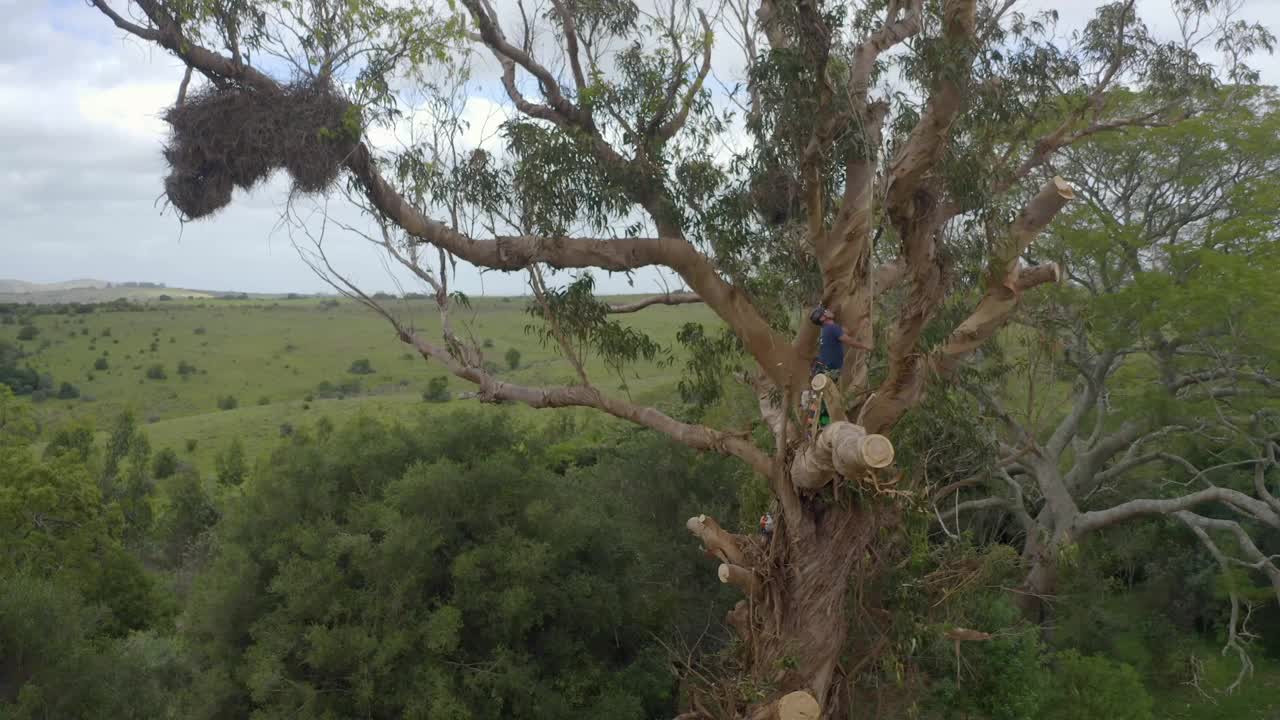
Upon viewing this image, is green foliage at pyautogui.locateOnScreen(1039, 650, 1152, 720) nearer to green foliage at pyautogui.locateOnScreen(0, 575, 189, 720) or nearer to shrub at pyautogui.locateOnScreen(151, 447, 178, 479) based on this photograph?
green foliage at pyautogui.locateOnScreen(0, 575, 189, 720)

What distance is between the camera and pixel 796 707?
6758 millimetres

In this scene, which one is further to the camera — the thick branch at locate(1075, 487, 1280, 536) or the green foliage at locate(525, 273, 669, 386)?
the thick branch at locate(1075, 487, 1280, 536)

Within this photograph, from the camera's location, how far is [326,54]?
7805 millimetres

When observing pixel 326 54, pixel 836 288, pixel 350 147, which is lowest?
pixel 836 288

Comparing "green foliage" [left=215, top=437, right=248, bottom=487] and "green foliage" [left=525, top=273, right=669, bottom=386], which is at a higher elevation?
"green foliage" [left=525, top=273, right=669, bottom=386]

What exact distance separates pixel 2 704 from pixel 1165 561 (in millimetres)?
18127

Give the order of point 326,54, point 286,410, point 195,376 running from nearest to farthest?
point 326,54
point 286,410
point 195,376

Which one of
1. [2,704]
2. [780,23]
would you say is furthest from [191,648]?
[780,23]

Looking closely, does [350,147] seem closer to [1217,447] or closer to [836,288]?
[836,288]

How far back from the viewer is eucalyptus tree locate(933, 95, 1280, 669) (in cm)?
1255

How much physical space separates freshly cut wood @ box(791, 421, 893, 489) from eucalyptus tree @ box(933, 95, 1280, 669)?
632 centimetres

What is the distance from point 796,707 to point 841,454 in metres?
2.35

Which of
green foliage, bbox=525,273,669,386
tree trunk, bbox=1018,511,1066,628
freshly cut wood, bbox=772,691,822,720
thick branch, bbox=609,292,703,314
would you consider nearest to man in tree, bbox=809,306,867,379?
green foliage, bbox=525,273,669,386

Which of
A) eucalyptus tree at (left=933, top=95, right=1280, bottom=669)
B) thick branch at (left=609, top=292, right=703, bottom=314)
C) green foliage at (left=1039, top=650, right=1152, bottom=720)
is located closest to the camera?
thick branch at (left=609, top=292, right=703, bottom=314)
